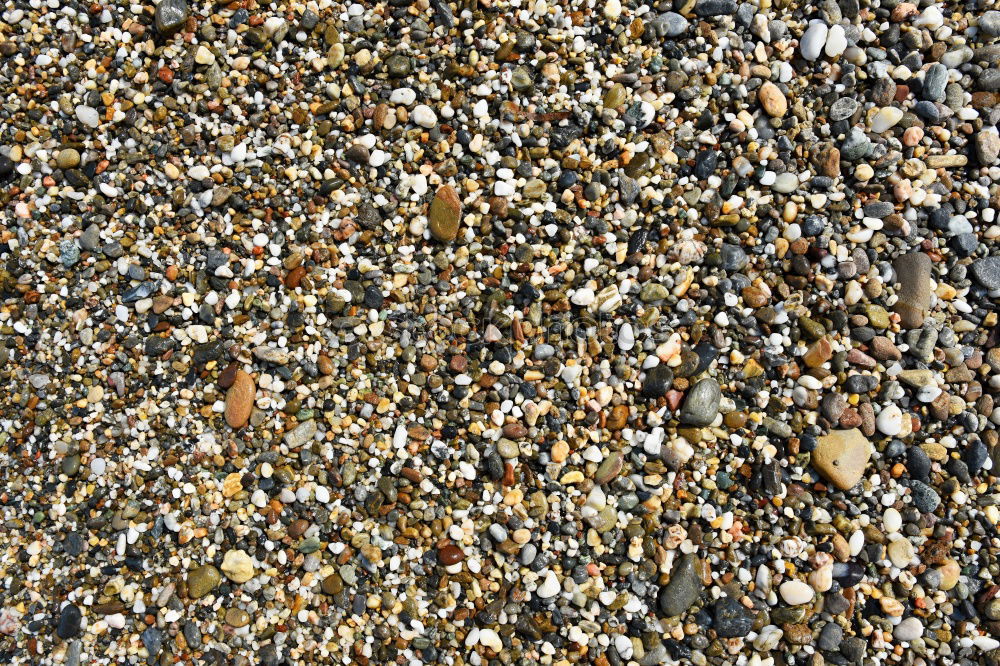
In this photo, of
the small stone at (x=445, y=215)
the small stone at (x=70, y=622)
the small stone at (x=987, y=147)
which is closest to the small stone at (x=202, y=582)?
the small stone at (x=70, y=622)

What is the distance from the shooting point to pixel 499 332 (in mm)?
1995

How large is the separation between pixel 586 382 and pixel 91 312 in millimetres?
1462

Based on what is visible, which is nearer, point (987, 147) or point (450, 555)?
point (450, 555)

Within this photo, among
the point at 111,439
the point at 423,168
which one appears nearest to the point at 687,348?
the point at 423,168

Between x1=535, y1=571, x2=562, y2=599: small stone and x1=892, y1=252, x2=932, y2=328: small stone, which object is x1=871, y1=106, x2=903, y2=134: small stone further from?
x1=535, y1=571, x2=562, y2=599: small stone

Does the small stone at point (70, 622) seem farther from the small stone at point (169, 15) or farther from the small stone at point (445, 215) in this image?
the small stone at point (169, 15)

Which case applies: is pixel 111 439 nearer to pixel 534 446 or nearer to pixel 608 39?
pixel 534 446

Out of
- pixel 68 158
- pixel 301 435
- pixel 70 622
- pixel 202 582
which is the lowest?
pixel 70 622

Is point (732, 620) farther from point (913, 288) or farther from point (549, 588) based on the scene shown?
point (913, 288)

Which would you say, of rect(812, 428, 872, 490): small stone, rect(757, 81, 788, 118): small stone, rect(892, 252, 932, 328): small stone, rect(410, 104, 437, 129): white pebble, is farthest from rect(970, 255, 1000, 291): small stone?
rect(410, 104, 437, 129): white pebble

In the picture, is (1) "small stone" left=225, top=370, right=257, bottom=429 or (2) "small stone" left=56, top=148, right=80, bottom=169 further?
(2) "small stone" left=56, top=148, right=80, bottom=169

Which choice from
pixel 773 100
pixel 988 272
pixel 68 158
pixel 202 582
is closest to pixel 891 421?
pixel 988 272

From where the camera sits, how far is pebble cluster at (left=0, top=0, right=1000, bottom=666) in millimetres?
1930

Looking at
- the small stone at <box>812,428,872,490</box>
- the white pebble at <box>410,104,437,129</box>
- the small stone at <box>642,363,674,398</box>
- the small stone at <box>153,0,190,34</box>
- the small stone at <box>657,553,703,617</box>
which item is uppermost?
the small stone at <box>153,0,190,34</box>
